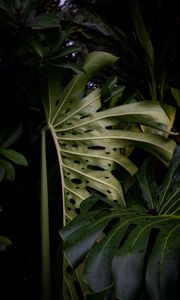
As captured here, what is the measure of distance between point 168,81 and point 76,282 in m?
0.83

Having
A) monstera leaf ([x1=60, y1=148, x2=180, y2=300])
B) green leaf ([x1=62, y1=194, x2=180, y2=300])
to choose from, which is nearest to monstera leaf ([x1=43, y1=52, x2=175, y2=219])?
monstera leaf ([x1=60, y1=148, x2=180, y2=300])

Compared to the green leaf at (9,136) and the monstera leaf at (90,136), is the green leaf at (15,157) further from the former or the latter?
the monstera leaf at (90,136)

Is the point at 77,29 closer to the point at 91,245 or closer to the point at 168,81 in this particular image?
the point at 168,81

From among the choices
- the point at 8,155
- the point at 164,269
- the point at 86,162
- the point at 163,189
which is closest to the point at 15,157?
the point at 8,155

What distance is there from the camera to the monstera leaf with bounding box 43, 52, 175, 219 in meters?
0.93

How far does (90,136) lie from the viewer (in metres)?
0.98

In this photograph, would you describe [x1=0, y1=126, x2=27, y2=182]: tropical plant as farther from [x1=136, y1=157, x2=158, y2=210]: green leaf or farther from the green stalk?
[x1=136, y1=157, x2=158, y2=210]: green leaf

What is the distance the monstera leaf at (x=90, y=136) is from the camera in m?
0.93

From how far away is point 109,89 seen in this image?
98 centimetres

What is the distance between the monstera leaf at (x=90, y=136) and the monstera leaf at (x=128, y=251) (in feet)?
0.72

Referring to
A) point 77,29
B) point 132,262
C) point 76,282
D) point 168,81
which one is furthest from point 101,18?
point 132,262

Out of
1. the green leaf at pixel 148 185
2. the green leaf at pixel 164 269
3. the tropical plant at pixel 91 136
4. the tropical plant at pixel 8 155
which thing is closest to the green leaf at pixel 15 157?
the tropical plant at pixel 8 155

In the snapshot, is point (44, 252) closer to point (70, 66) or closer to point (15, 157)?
point (15, 157)

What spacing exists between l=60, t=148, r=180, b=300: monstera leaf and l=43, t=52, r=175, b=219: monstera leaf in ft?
0.72
